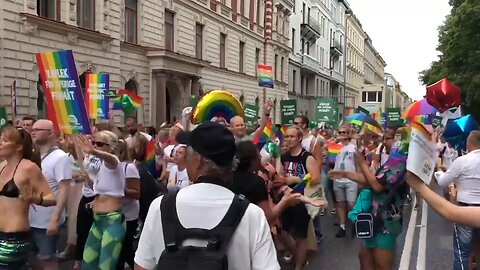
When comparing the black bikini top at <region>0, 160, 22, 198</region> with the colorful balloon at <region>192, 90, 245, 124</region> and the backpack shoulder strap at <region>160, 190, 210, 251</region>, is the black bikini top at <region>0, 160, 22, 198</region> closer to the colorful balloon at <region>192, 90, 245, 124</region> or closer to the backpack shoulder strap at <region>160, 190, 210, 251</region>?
the colorful balloon at <region>192, 90, 245, 124</region>

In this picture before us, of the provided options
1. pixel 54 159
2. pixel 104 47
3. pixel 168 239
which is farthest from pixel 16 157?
pixel 104 47

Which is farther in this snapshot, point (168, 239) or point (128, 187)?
point (128, 187)

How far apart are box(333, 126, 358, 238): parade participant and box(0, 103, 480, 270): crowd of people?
2508mm

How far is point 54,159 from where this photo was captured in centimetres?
529

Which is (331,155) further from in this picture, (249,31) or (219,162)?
(249,31)

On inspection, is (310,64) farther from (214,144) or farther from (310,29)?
(214,144)

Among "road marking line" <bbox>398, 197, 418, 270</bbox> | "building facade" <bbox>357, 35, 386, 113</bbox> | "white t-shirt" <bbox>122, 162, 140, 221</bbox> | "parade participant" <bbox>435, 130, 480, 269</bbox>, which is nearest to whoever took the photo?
"parade participant" <bbox>435, 130, 480, 269</bbox>

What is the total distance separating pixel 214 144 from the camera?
2.39 meters

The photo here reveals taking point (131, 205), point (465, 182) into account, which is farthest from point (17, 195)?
point (465, 182)

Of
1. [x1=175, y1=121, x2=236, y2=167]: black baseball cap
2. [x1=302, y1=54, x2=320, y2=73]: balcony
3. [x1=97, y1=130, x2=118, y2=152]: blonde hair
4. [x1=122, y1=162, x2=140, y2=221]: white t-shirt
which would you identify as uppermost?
[x1=302, y1=54, x2=320, y2=73]: balcony

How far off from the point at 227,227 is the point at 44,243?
128 inches

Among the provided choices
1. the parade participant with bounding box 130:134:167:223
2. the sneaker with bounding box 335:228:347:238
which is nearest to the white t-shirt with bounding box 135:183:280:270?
the parade participant with bounding box 130:134:167:223

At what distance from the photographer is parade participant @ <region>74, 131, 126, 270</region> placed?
16.8 feet

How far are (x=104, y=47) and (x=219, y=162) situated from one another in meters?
18.7
